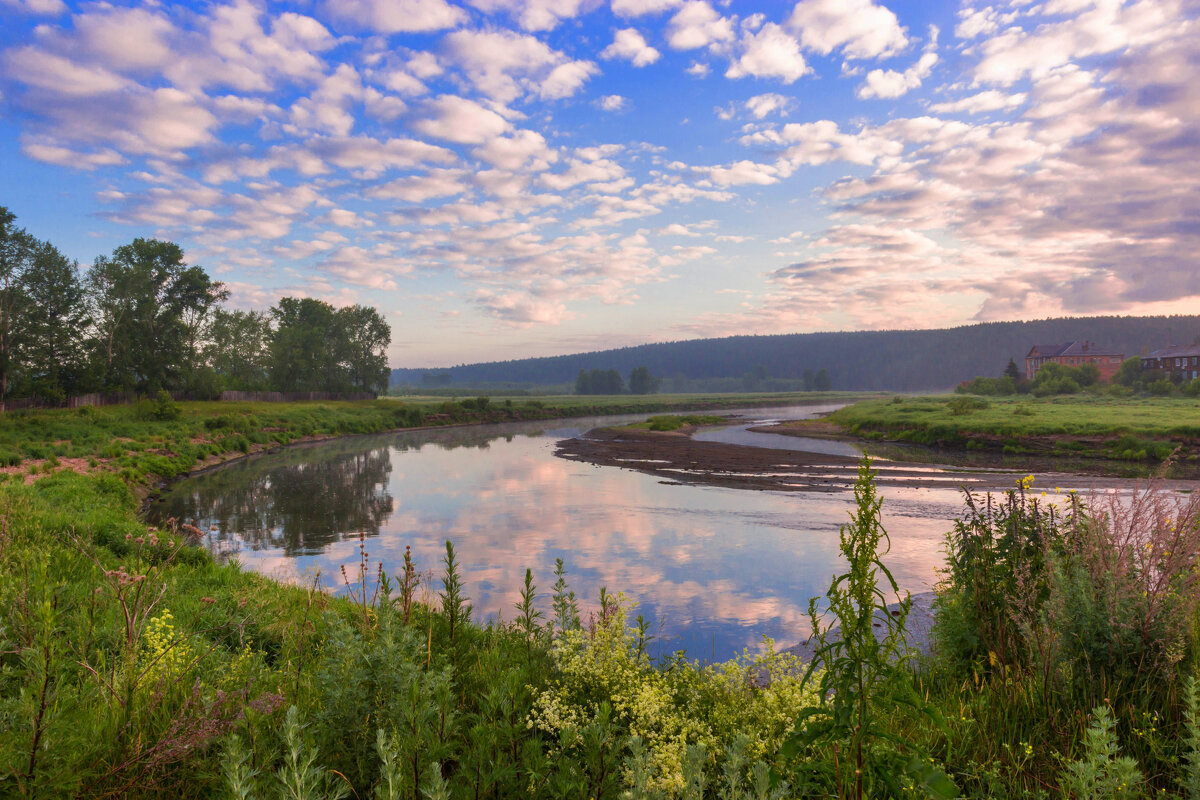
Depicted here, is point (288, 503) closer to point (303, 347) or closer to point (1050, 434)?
point (1050, 434)

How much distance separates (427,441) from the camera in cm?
5572

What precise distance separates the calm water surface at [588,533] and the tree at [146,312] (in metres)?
26.9

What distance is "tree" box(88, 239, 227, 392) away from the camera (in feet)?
163

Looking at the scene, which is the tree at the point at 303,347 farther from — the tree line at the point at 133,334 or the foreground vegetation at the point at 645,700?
the foreground vegetation at the point at 645,700

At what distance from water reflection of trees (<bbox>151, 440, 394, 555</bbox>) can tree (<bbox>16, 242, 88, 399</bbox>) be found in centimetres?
1967

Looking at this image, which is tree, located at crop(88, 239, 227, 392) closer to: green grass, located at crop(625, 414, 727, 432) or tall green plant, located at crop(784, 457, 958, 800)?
green grass, located at crop(625, 414, 727, 432)

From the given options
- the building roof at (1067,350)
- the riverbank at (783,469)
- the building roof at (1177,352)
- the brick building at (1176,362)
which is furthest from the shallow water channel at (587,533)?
the building roof at (1067,350)

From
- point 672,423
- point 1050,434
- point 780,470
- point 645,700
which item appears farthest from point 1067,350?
point 645,700

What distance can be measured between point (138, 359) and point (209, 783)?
2419 inches

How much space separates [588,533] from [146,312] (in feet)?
173

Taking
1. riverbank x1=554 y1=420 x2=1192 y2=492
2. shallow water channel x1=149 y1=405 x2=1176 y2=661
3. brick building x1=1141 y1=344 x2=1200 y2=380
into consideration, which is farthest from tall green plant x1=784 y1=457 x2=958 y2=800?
brick building x1=1141 y1=344 x2=1200 y2=380

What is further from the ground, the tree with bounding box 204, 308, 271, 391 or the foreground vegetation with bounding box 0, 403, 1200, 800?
the tree with bounding box 204, 308, 271, 391

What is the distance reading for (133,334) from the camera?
51.6m

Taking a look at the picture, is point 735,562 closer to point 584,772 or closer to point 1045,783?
point 1045,783
